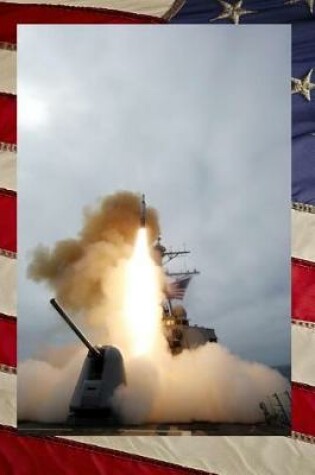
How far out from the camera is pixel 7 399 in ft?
11.4

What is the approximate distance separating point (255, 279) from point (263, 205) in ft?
0.94

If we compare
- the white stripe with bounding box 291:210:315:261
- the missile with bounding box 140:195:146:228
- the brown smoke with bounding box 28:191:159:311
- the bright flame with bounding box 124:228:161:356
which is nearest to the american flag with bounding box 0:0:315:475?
the white stripe with bounding box 291:210:315:261

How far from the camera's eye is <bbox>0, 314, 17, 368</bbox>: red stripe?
3.46 meters

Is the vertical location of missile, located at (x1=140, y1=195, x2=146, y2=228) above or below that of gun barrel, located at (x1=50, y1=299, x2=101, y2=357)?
above

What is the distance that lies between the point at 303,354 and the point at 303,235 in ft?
1.50

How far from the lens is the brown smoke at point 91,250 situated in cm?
345

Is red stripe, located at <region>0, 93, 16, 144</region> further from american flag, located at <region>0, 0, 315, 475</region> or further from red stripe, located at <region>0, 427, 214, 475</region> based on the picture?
red stripe, located at <region>0, 427, 214, 475</region>

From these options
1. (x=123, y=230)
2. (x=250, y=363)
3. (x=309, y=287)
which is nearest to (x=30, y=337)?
(x=123, y=230)

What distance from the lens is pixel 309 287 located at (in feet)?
11.3

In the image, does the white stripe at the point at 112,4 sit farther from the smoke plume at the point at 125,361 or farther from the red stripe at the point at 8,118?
the smoke plume at the point at 125,361

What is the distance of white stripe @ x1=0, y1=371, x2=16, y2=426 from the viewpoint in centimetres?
346

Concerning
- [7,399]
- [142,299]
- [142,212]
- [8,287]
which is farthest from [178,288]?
[7,399]

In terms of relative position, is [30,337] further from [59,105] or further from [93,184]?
[59,105]

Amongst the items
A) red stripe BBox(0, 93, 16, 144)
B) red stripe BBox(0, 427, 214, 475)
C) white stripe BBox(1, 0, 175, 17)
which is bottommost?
red stripe BBox(0, 427, 214, 475)
